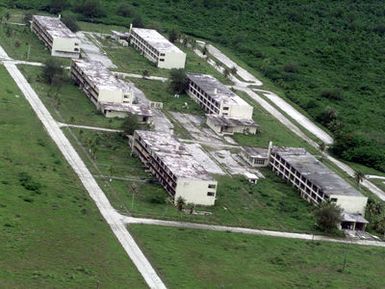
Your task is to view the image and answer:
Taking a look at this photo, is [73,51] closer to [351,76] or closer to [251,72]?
[251,72]

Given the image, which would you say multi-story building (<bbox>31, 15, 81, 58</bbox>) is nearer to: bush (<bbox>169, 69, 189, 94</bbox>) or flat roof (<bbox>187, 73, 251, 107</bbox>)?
bush (<bbox>169, 69, 189, 94</bbox>)

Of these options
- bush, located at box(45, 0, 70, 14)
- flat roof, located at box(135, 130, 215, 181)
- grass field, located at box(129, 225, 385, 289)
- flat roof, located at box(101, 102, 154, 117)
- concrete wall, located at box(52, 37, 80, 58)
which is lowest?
grass field, located at box(129, 225, 385, 289)

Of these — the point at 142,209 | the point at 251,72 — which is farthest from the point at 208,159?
the point at 251,72

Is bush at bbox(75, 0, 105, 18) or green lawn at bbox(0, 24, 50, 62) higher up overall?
bush at bbox(75, 0, 105, 18)

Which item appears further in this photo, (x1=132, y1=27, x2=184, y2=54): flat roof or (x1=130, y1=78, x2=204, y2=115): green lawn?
(x1=132, y1=27, x2=184, y2=54): flat roof

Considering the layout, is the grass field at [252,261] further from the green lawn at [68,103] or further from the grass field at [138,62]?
the grass field at [138,62]

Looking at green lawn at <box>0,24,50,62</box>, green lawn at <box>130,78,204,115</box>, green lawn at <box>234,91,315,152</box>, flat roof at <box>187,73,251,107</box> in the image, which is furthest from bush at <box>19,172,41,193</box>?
green lawn at <box>0,24,50,62</box>
